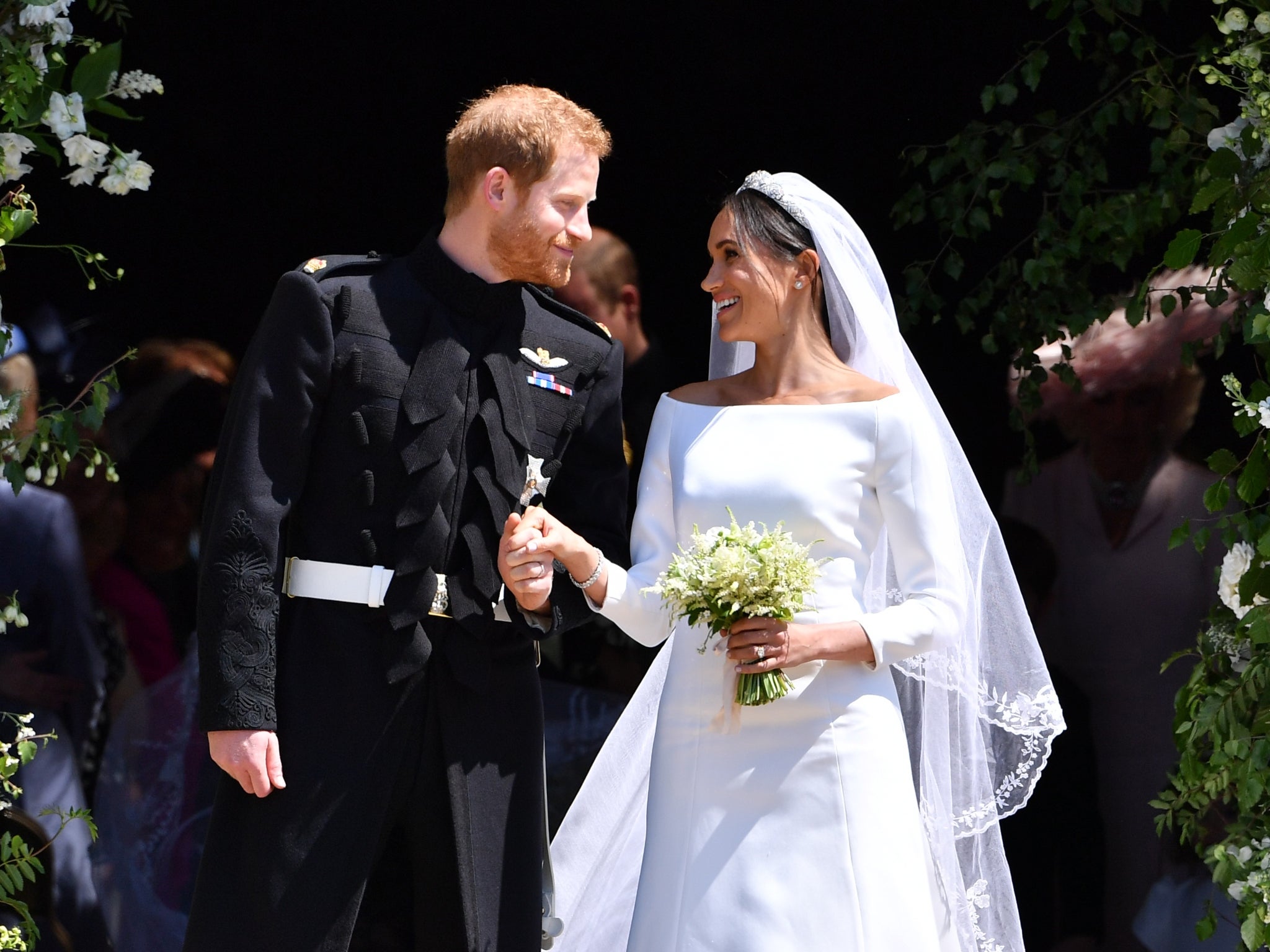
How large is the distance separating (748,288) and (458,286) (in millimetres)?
604

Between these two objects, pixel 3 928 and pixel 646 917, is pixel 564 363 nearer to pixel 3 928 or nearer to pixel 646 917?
pixel 646 917

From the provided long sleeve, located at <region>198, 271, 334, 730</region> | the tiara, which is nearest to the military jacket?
long sleeve, located at <region>198, 271, 334, 730</region>

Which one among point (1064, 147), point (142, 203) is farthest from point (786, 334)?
point (142, 203)

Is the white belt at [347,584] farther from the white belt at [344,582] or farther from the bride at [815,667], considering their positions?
the bride at [815,667]

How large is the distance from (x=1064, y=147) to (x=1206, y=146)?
16.4 inches

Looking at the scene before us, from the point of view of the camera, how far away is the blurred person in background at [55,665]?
3980 mm

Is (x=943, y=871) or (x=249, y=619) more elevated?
(x=249, y=619)

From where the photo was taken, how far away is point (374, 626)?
2.74 m

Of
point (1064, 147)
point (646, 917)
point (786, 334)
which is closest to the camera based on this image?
point (646, 917)

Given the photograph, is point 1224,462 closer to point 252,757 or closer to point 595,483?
point 595,483

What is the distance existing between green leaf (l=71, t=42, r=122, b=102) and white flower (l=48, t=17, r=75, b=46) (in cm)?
5

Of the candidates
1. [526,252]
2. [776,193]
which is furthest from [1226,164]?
[526,252]

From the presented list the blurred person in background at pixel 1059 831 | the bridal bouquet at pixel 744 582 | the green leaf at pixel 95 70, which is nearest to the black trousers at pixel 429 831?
the bridal bouquet at pixel 744 582

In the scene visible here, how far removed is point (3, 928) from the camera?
280 cm
